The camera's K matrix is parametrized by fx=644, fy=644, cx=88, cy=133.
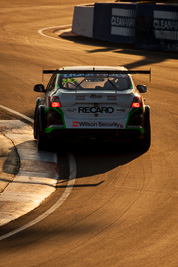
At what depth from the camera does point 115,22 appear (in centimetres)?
2983

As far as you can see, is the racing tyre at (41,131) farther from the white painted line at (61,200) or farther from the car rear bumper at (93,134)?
the white painted line at (61,200)

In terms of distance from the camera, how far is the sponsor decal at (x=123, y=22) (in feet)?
93.7

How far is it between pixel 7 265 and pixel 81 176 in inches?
153

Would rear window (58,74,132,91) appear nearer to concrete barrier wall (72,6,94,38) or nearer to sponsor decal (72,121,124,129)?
sponsor decal (72,121,124,129)

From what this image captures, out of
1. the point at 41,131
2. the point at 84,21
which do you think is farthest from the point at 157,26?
the point at 41,131

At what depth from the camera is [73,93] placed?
11.4m

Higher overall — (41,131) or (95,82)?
(95,82)

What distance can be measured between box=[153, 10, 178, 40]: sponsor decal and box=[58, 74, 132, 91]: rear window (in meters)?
15.3

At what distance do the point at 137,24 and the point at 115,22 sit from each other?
82.6 inches

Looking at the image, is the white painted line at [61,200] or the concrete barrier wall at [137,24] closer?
the white painted line at [61,200]

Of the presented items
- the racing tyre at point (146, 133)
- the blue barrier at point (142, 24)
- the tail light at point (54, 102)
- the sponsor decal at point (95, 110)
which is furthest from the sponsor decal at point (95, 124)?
the blue barrier at point (142, 24)

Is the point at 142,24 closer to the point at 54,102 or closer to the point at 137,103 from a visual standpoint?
the point at 137,103

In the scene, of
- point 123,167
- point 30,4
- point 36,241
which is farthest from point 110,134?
point 30,4

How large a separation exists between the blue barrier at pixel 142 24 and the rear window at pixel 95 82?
1549cm
